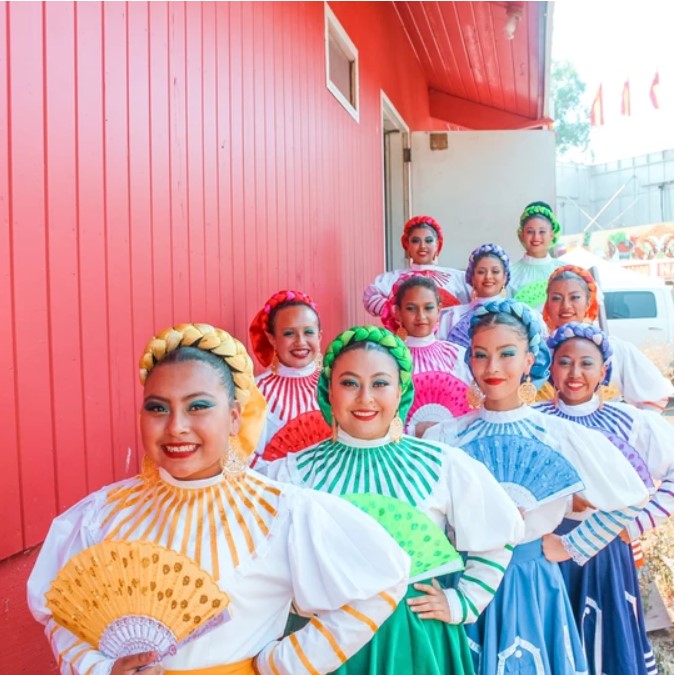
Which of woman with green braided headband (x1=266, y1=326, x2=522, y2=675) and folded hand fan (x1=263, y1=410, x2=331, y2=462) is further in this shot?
folded hand fan (x1=263, y1=410, x2=331, y2=462)

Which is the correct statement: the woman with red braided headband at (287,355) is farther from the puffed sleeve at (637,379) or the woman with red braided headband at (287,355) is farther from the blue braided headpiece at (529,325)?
the puffed sleeve at (637,379)

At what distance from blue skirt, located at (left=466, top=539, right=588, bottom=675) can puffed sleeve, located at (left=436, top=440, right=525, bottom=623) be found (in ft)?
1.26

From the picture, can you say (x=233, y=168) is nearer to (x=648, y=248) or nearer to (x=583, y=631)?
(x=583, y=631)

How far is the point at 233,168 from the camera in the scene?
13.4ft

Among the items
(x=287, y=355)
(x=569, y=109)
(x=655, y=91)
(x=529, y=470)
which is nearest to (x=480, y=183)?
(x=287, y=355)

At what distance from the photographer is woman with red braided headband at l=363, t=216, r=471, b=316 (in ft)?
18.0

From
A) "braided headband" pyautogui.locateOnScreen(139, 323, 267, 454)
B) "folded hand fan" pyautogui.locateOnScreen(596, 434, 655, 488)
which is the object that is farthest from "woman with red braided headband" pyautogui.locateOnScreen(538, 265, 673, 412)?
"braided headband" pyautogui.locateOnScreen(139, 323, 267, 454)

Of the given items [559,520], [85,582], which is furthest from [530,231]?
[85,582]

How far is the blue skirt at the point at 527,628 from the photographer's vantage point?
8.18 feet

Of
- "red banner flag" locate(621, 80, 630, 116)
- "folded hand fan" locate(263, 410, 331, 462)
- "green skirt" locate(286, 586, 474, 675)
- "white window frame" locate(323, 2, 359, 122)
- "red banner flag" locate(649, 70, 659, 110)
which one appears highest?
"red banner flag" locate(621, 80, 630, 116)

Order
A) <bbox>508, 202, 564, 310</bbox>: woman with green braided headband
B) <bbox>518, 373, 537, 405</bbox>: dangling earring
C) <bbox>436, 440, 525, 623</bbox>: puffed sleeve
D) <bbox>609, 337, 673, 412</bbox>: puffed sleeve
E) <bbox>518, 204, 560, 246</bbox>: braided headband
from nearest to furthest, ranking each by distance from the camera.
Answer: <bbox>436, 440, 525, 623</bbox>: puffed sleeve
<bbox>518, 373, 537, 405</bbox>: dangling earring
<bbox>609, 337, 673, 412</bbox>: puffed sleeve
<bbox>508, 202, 564, 310</bbox>: woman with green braided headband
<bbox>518, 204, 560, 246</bbox>: braided headband

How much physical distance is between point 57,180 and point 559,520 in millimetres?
2163

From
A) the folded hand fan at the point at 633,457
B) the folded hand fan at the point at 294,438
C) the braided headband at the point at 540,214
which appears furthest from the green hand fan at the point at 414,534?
the braided headband at the point at 540,214

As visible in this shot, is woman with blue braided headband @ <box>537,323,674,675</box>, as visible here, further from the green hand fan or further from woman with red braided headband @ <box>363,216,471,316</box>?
woman with red braided headband @ <box>363,216,471,316</box>
